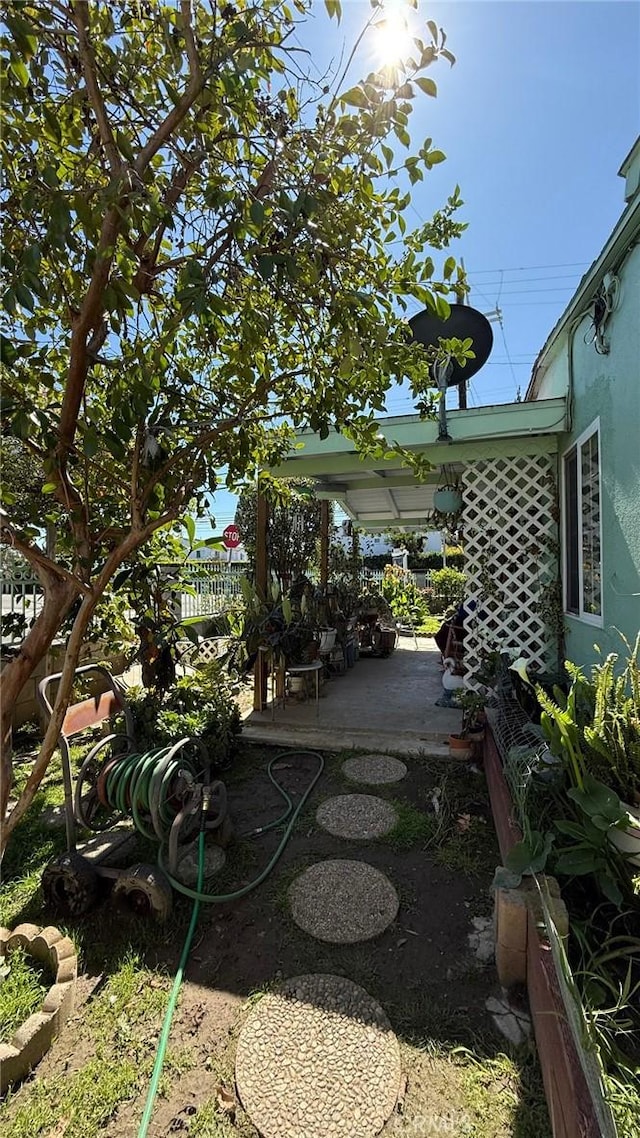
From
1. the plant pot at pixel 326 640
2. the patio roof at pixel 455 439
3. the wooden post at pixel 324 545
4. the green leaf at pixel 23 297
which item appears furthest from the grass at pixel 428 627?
the green leaf at pixel 23 297

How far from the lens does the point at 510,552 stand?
5297 millimetres

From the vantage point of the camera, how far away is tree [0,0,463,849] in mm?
1376

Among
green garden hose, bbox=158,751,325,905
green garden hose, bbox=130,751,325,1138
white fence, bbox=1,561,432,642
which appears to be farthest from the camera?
white fence, bbox=1,561,432,642

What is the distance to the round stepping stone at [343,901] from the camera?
2.45 m

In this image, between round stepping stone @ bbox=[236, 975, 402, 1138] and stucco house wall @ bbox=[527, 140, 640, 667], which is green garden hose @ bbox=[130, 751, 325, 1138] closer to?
round stepping stone @ bbox=[236, 975, 402, 1138]

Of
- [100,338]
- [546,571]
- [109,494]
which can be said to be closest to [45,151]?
[100,338]

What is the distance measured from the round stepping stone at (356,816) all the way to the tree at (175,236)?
7.19 feet

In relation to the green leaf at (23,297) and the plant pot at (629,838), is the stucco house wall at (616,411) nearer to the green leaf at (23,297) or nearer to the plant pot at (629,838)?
the plant pot at (629,838)

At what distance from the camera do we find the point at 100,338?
1832 millimetres

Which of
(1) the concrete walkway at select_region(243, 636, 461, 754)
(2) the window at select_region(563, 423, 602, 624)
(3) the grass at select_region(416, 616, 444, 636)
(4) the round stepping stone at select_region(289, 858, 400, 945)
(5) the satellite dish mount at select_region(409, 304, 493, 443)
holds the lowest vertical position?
(4) the round stepping stone at select_region(289, 858, 400, 945)

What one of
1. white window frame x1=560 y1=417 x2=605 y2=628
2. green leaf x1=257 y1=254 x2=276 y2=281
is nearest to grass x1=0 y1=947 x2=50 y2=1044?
green leaf x1=257 y1=254 x2=276 y2=281

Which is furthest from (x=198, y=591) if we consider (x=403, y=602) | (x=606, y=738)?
(x=403, y=602)

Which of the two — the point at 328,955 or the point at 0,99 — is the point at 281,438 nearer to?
the point at 0,99

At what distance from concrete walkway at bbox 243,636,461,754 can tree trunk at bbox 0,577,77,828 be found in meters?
3.25
